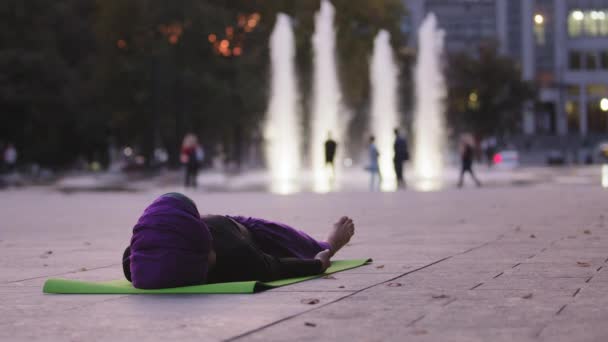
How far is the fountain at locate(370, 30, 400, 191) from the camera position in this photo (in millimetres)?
65262

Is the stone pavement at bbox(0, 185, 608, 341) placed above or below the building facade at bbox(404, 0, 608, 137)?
below

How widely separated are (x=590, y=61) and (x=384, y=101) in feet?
213

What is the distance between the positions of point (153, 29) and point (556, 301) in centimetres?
6109

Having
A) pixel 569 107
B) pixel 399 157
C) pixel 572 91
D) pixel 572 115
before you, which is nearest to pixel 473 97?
pixel 569 107

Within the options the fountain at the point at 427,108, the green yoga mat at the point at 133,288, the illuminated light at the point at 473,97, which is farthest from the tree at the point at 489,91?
the green yoga mat at the point at 133,288

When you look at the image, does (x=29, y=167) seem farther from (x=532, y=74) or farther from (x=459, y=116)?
(x=532, y=74)

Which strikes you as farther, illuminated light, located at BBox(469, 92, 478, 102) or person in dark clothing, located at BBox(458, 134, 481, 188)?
illuminated light, located at BBox(469, 92, 478, 102)

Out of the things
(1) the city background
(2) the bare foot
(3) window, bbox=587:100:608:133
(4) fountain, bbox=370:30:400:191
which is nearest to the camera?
(2) the bare foot

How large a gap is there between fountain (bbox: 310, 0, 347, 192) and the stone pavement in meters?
50.2

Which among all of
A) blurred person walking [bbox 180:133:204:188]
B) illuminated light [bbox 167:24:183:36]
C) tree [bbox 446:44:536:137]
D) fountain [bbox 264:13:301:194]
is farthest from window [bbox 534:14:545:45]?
blurred person walking [bbox 180:133:204:188]

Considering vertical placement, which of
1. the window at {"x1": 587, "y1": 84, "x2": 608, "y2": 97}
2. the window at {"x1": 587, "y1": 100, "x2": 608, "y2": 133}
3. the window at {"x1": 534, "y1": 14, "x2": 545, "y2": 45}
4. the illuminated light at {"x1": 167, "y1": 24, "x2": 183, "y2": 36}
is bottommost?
the window at {"x1": 587, "y1": 100, "x2": 608, "y2": 133}

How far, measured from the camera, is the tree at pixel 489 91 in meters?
95.3

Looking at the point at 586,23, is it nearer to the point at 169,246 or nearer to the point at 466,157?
the point at 466,157

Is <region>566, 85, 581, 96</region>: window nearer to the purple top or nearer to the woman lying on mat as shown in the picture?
the purple top
